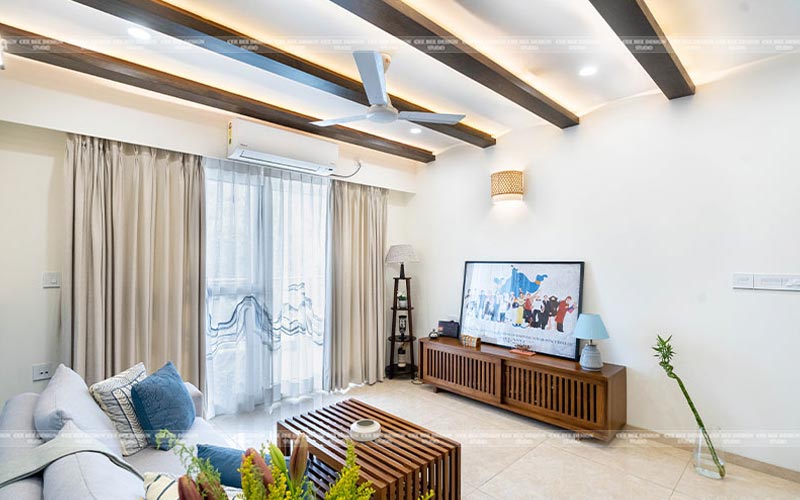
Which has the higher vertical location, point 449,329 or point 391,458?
point 449,329

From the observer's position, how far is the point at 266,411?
3.54 m

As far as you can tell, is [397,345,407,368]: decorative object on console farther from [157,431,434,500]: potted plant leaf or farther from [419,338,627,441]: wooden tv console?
[157,431,434,500]: potted plant leaf

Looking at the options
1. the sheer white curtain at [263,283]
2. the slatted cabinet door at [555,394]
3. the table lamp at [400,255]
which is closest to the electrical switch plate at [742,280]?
the slatted cabinet door at [555,394]

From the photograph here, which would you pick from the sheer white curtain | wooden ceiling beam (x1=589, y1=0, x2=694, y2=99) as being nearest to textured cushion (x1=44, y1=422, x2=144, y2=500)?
the sheer white curtain

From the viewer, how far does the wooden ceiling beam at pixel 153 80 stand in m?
2.21

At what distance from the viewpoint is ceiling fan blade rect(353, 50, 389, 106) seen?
76.2 inches

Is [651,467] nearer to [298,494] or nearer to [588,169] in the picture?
[588,169]

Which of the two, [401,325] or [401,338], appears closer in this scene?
[401,338]

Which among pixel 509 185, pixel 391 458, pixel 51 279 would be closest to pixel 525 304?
pixel 509 185

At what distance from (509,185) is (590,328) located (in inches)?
59.5

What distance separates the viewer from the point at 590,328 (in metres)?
3.02

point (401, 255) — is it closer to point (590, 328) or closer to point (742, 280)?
point (590, 328)

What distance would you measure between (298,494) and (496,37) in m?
2.52

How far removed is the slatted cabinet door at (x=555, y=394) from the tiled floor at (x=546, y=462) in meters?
0.16
